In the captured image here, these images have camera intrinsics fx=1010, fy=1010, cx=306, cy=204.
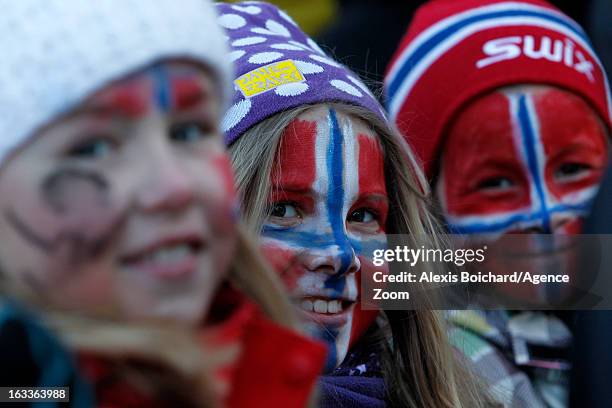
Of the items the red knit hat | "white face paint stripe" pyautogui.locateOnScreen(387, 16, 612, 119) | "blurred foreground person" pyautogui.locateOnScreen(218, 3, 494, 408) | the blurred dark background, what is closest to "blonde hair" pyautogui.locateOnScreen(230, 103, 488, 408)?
"blurred foreground person" pyautogui.locateOnScreen(218, 3, 494, 408)

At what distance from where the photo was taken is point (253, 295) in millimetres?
1179

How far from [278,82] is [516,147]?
629 mm

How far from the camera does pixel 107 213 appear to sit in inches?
39.2

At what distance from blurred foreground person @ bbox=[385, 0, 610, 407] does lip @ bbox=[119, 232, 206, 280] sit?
4.21ft

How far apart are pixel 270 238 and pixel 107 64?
0.84 meters

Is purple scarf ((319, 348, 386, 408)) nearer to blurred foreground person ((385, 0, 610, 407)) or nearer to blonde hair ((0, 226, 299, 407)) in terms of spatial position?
blurred foreground person ((385, 0, 610, 407))

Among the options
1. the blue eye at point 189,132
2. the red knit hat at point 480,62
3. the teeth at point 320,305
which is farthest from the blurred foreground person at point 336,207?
the blue eye at point 189,132

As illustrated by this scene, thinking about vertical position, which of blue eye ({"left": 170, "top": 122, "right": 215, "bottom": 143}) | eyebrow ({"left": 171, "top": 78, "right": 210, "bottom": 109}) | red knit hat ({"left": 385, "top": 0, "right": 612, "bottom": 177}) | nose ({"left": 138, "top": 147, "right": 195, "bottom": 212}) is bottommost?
red knit hat ({"left": 385, "top": 0, "right": 612, "bottom": 177})

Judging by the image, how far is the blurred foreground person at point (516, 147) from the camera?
225cm

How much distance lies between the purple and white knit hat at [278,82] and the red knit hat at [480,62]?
1.24 ft

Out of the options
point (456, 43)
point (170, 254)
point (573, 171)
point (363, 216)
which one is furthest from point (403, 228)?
point (170, 254)

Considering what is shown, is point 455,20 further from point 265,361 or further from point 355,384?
point 265,361

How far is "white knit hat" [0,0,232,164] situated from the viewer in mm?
999

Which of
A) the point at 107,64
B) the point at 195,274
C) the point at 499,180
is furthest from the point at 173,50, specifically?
the point at 499,180
